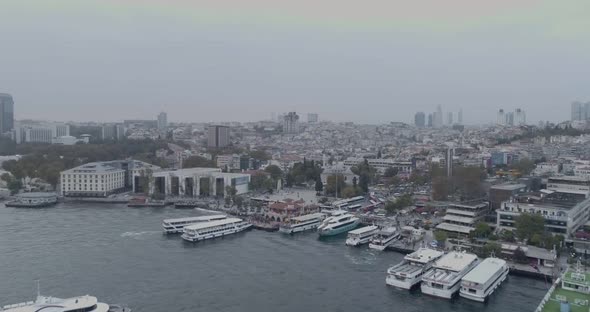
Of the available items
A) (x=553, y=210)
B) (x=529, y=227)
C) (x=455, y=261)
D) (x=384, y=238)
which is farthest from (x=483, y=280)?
(x=553, y=210)

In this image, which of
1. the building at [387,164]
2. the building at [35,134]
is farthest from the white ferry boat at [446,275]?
the building at [35,134]

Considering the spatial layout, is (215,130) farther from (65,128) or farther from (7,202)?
(7,202)

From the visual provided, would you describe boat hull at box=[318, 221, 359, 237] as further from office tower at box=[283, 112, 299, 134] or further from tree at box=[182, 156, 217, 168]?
office tower at box=[283, 112, 299, 134]

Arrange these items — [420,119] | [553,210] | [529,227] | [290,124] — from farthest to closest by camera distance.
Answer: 1. [420,119]
2. [290,124]
3. [553,210]
4. [529,227]

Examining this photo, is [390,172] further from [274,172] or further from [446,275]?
[446,275]

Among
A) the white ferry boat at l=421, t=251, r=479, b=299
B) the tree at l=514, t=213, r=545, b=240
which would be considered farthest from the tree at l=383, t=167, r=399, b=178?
the white ferry boat at l=421, t=251, r=479, b=299

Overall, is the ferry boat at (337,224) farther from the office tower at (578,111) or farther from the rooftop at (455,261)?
the office tower at (578,111)

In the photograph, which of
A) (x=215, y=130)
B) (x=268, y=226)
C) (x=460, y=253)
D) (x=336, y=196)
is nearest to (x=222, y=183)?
(x=336, y=196)
